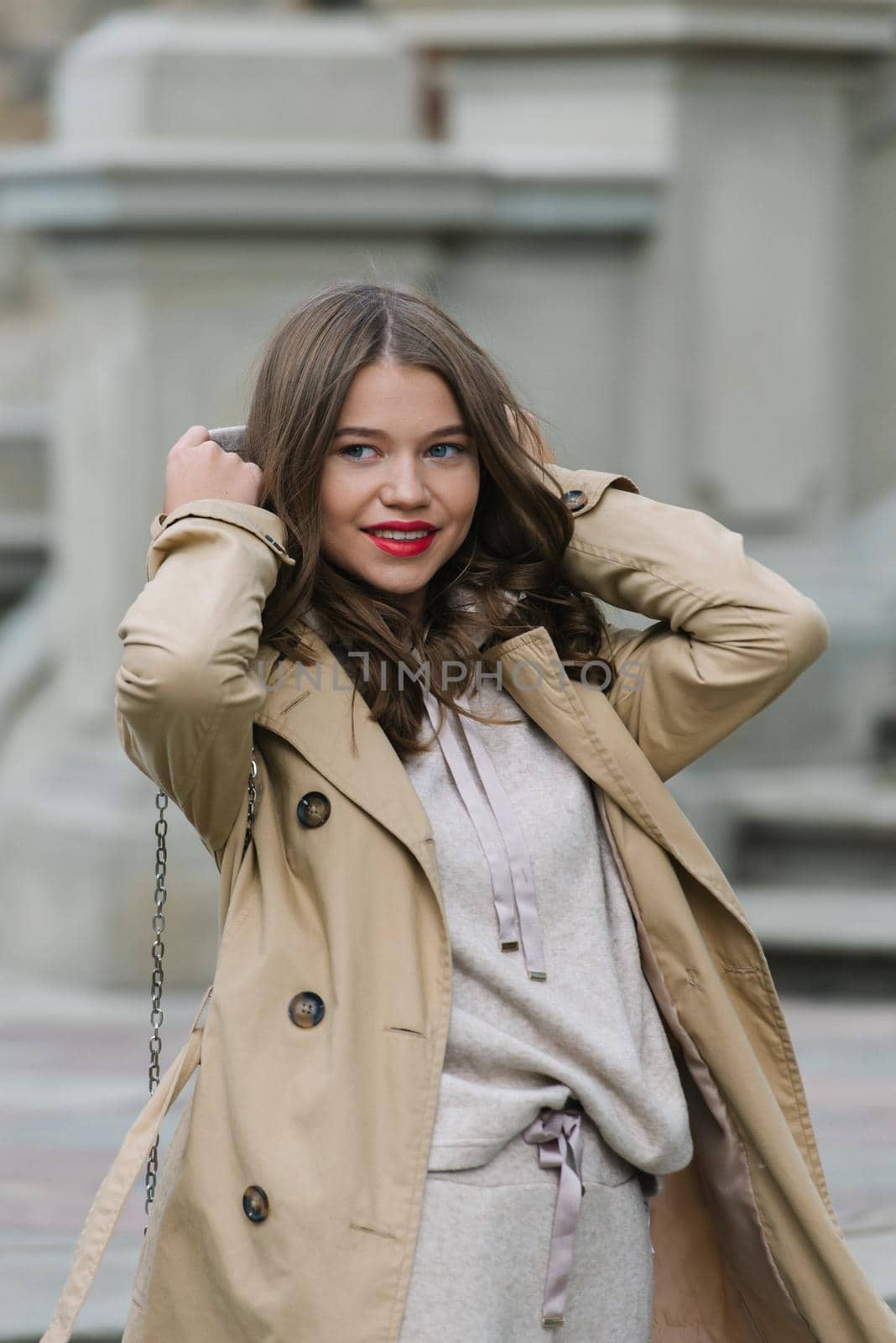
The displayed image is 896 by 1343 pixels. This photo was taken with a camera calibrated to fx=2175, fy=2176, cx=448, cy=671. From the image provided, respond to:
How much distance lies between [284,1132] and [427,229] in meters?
4.97

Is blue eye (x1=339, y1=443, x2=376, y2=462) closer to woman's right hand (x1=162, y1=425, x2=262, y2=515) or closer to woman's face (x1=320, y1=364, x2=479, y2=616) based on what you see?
woman's face (x1=320, y1=364, x2=479, y2=616)

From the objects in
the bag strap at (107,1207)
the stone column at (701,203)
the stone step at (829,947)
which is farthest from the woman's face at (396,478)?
the stone column at (701,203)

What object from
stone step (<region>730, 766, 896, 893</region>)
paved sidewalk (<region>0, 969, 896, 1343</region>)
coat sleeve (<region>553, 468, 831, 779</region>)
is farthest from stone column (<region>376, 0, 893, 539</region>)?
coat sleeve (<region>553, 468, 831, 779</region>)

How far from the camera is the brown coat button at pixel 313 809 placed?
8.52 feet

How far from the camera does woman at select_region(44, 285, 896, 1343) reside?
2494 mm

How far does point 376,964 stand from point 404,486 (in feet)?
1.93

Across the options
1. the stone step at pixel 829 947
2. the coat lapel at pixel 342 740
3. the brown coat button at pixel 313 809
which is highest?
the coat lapel at pixel 342 740

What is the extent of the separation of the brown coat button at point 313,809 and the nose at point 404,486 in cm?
38

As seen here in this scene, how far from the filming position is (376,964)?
2.55 m

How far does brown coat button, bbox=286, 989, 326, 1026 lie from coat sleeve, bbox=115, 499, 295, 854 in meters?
0.24

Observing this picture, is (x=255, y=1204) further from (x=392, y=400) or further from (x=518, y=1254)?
(x=392, y=400)

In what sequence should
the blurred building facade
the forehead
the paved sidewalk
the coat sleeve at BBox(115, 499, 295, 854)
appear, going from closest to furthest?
the coat sleeve at BBox(115, 499, 295, 854), the forehead, the paved sidewalk, the blurred building facade

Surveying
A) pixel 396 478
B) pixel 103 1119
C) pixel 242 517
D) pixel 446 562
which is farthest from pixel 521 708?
pixel 103 1119
